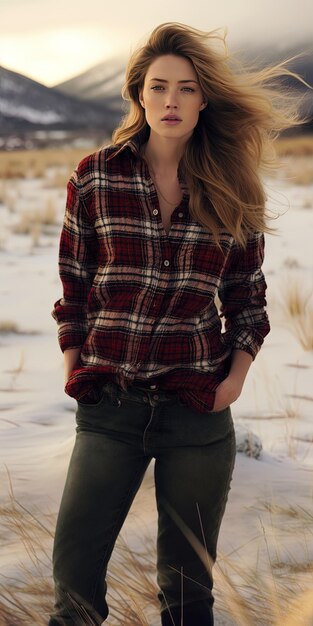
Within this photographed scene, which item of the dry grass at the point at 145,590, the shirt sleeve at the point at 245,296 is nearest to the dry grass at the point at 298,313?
the dry grass at the point at 145,590

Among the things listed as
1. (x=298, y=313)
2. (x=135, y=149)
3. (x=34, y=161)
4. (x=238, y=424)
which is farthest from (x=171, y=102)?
(x=34, y=161)

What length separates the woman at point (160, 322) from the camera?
2047 millimetres

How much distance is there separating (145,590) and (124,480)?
2.07 ft

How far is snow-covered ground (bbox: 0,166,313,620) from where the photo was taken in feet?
10.3

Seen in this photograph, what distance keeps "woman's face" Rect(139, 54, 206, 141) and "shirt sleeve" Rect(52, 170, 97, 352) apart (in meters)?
0.22

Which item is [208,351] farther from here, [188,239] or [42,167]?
[42,167]

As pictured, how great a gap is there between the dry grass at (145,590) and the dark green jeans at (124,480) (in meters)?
0.05

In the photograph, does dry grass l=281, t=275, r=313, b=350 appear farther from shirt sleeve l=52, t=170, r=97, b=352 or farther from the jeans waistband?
the jeans waistband

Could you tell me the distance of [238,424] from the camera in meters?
3.65

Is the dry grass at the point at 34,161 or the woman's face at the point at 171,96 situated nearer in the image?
the woman's face at the point at 171,96

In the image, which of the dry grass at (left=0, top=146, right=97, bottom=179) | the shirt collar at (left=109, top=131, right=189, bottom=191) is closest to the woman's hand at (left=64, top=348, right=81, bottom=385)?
the shirt collar at (left=109, top=131, right=189, bottom=191)

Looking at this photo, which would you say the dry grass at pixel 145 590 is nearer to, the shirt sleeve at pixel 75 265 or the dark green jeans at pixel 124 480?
the dark green jeans at pixel 124 480

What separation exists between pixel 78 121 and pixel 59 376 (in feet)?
73.5

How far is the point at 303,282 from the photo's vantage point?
7.95 meters
